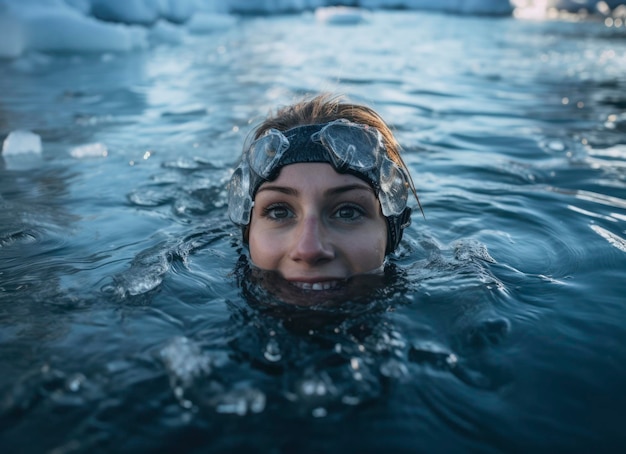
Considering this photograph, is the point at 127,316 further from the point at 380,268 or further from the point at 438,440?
the point at 438,440

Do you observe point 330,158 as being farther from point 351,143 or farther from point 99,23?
point 99,23

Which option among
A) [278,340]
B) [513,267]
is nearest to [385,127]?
[513,267]

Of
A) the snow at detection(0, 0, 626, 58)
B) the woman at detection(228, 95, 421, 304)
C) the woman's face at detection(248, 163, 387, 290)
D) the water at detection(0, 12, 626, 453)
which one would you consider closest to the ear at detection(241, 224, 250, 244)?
the woman at detection(228, 95, 421, 304)

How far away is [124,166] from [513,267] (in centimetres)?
368

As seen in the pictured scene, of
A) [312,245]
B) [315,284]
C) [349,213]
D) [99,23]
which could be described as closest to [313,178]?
[349,213]

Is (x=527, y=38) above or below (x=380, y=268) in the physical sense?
above

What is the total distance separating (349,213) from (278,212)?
13.8 inches

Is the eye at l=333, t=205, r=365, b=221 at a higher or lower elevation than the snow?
lower

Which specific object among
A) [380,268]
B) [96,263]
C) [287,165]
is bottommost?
[96,263]

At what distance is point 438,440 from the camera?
6.04 ft

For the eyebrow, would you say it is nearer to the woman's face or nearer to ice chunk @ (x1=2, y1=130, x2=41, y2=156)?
the woman's face

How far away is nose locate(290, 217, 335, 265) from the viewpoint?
2467 millimetres

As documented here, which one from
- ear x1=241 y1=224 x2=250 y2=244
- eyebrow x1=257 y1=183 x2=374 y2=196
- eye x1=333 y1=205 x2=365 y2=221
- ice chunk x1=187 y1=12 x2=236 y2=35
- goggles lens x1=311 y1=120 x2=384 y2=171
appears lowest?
ear x1=241 y1=224 x2=250 y2=244

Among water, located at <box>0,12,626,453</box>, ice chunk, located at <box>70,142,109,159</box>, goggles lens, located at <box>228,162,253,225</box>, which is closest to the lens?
water, located at <box>0,12,626,453</box>
